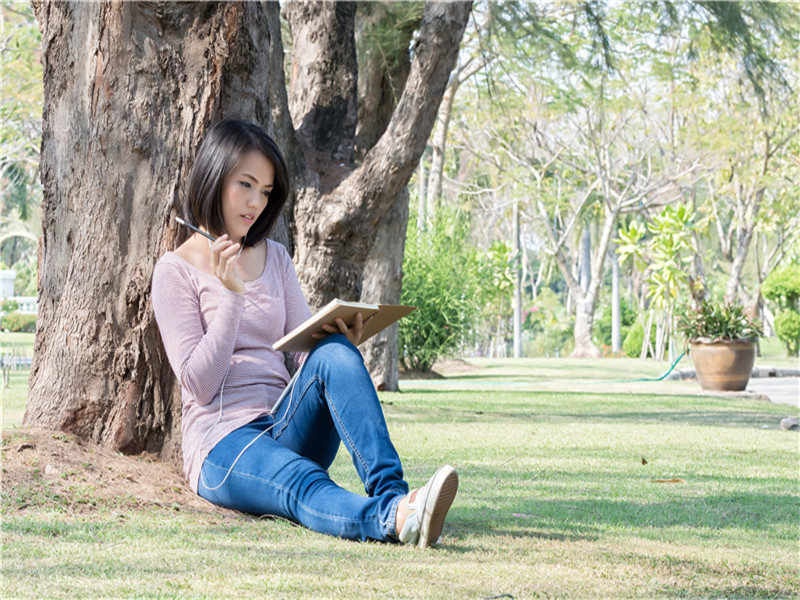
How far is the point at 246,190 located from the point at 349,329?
2.18ft

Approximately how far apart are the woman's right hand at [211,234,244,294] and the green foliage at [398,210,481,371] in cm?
993

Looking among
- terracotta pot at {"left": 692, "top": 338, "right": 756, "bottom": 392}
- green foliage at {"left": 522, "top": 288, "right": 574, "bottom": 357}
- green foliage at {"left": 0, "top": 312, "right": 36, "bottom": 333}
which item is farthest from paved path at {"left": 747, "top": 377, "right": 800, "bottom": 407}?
green foliage at {"left": 522, "top": 288, "right": 574, "bottom": 357}

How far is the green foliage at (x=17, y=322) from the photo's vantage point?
2431 cm

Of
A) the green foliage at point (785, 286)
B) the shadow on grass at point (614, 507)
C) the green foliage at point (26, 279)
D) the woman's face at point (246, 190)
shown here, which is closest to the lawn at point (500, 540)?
the shadow on grass at point (614, 507)

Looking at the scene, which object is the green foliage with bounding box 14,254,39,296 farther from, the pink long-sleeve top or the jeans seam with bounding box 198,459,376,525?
the jeans seam with bounding box 198,459,376,525

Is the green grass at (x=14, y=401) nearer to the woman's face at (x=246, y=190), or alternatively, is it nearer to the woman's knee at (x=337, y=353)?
the woman's face at (x=246, y=190)

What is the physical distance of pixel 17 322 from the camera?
24.8 meters

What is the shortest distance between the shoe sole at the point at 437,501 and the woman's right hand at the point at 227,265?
39.0 inches

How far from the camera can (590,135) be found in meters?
21.9

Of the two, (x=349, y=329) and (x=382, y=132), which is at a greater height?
(x=382, y=132)

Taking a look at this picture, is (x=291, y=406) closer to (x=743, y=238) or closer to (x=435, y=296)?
(x=435, y=296)

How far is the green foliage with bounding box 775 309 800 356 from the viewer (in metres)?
22.4

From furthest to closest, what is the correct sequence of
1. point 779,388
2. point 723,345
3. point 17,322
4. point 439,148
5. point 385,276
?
point 17,322, point 439,148, point 779,388, point 723,345, point 385,276

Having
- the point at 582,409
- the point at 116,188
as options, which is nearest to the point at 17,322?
the point at 582,409
